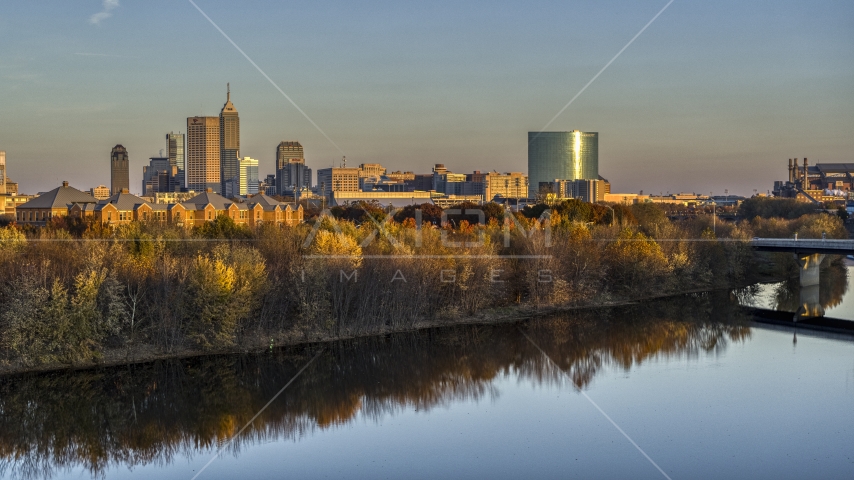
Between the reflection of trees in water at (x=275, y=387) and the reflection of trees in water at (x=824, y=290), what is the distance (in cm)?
823

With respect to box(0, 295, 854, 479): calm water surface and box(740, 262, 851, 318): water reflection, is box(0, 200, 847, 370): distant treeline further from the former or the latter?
box(740, 262, 851, 318): water reflection

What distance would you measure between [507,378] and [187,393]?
7.99 m

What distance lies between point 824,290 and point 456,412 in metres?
28.0

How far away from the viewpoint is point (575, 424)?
17.4 m

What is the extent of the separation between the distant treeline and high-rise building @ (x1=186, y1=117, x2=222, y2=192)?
470 ft

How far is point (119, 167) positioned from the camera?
490 feet

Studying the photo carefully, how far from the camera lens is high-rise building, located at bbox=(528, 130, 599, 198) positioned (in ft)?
545

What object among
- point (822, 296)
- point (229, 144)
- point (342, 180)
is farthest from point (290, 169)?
point (822, 296)

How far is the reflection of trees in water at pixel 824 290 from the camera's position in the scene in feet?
115

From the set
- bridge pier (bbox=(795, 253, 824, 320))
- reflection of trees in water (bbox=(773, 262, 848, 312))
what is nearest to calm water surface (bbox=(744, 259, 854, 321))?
reflection of trees in water (bbox=(773, 262, 848, 312))

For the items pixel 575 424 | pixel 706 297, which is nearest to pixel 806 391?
pixel 575 424

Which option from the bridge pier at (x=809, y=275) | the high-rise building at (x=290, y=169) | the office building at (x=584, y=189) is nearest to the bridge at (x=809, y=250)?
the bridge pier at (x=809, y=275)

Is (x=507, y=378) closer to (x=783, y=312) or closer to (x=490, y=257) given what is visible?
(x=490, y=257)

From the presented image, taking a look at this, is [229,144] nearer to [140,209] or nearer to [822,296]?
[140,209]
